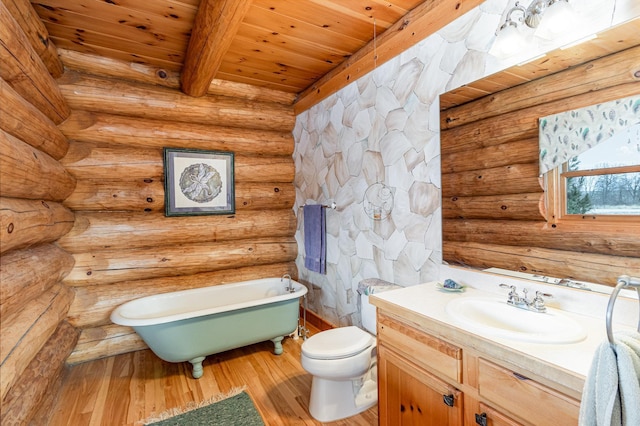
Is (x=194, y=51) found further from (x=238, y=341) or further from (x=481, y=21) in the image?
(x=238, y=341)

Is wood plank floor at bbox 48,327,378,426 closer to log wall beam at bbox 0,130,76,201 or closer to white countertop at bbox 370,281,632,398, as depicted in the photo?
white countertop at bbox 370,281,632,398

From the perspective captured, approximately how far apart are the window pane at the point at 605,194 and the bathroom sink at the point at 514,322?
1.55 feet

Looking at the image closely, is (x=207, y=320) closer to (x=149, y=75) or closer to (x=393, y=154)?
(x=393, y=154)

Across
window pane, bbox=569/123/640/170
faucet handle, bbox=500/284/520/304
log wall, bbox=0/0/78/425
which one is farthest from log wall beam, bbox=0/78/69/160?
window pane, bbox=569/123/640/170

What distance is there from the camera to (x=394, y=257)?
240cm

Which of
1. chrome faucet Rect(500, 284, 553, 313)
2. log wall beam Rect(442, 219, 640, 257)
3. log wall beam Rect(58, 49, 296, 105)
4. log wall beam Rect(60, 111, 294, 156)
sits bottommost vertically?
chrome faucet Rect(500, 284, 553, 313)

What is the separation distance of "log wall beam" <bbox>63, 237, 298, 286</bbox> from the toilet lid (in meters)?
1.65

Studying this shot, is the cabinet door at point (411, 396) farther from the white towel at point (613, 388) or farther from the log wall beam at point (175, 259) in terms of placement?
the log wall beam at point (175, 259)

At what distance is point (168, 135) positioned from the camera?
319cm

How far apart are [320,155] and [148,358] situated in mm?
2547

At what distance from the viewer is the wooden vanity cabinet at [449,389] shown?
1.01 meters

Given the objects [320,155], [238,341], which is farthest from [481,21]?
[238,341]

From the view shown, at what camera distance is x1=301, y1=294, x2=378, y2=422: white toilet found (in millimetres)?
1957

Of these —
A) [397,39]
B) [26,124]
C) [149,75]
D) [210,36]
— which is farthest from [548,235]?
[149,75]
